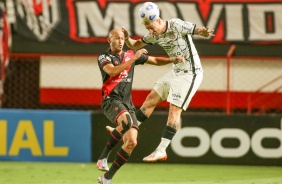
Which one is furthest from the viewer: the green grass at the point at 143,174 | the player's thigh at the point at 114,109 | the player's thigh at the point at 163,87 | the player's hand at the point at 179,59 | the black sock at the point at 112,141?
the green grass at the point at 143,174

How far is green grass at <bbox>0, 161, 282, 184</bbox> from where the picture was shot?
10.6 metres

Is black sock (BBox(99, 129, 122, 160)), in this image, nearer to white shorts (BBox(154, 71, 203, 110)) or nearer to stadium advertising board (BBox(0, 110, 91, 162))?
white shorts (BBox(154, 71, 203, 110))

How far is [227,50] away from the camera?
45.5 ft

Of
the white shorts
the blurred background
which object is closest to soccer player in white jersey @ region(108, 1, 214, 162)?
the white shorts

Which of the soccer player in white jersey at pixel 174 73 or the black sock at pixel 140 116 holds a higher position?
the soccer player in white jersey at pixel 174 73

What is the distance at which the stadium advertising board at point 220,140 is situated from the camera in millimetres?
12664

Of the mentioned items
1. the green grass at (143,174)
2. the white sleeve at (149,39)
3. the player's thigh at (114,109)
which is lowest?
the green grass at (143,174)

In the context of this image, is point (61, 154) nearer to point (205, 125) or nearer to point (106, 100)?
point (205, 125)

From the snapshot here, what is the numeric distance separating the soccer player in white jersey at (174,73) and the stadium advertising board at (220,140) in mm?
2327

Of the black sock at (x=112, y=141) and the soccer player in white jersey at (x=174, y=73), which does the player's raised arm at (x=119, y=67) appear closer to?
the soccer player in white jersey at (x=174, y=73)

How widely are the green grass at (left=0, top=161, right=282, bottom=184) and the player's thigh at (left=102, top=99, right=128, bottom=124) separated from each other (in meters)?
1.13

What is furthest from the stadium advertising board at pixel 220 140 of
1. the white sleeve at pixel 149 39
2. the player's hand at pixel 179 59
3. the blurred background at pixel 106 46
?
the player's hand at pixel 179 59

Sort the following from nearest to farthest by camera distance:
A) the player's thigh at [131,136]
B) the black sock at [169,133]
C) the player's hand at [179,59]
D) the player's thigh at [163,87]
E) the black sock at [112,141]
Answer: the player's thigh at [131,136], the player's hand at [179,59], the black sock at [112,141], the black sock at [169,133], the player's thigh at [163,87]

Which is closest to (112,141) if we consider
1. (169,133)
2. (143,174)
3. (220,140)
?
(169,133)
